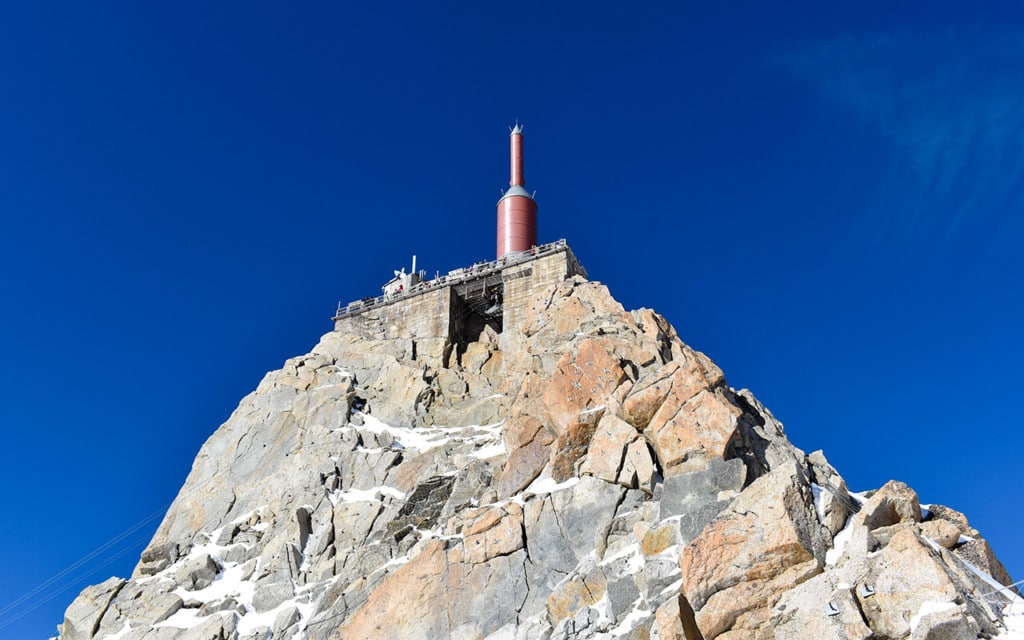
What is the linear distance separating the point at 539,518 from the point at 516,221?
34309 millimetres

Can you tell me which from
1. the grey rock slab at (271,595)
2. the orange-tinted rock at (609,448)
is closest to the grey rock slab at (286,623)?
the grey rock slab at (271,595)

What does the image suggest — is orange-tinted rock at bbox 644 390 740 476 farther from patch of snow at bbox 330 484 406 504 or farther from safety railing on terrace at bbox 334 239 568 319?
safety railing on terrace at bbox 334 239 568 319

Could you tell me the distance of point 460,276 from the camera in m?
65.8

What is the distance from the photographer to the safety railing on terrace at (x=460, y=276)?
62.3 metres

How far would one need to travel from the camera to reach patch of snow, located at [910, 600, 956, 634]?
24484 millimetres

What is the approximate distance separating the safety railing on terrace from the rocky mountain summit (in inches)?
171

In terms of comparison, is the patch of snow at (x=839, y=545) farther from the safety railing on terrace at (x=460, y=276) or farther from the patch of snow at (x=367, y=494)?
the safety railing on terrace at (x=460, y=276)

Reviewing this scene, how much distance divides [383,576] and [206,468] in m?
21.4

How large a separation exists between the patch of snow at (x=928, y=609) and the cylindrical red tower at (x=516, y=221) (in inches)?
1809

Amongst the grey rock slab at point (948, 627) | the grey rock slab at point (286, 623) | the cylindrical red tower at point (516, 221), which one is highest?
the cylindrical red tower at point (516, 221)

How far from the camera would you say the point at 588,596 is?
1331 inches

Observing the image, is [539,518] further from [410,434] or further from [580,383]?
[410,434]

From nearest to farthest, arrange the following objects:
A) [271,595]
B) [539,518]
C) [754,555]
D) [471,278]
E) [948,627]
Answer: [948,627] → [754,555] → [539,518] → [271,595] → [471,278]

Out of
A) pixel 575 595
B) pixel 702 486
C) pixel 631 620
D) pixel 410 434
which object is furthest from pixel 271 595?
pixel 702 486
